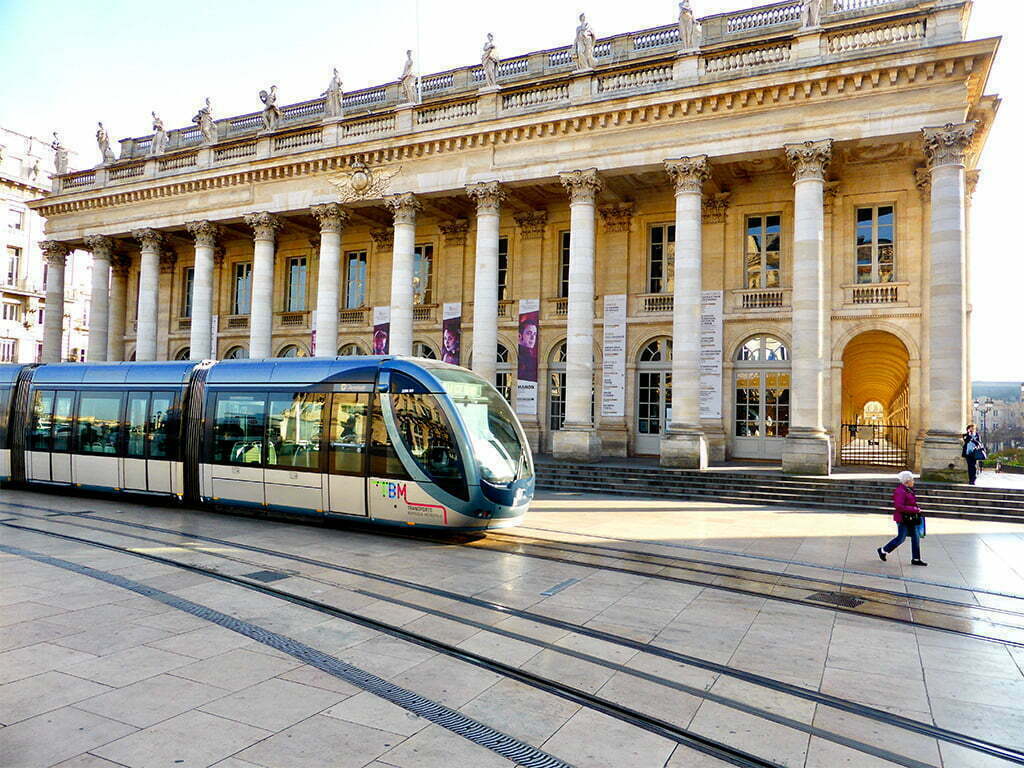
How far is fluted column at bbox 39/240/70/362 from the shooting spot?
32812 millimetres

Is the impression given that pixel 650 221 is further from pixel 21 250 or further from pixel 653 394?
pixel 21 250

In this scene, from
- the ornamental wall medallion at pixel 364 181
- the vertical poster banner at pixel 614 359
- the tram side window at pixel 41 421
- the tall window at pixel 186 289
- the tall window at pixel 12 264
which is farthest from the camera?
the tall window at pixel 12 264

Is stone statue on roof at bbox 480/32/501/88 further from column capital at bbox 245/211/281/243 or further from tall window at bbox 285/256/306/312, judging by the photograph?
tall window at bbox 285/256/306/312

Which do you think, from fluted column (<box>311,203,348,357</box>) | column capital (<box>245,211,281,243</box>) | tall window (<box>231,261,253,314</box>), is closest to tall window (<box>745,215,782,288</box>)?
fluted column (<box>311,203,348,357</box>)

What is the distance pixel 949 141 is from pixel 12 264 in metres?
55.3

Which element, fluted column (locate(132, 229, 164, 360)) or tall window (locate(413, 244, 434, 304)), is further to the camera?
fluted column (locate(132, 229, 164, 360))

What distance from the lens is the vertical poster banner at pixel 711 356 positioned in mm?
23094

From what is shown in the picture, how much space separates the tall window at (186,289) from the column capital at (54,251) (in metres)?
5.48

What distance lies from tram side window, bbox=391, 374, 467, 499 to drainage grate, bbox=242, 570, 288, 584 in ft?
9.23

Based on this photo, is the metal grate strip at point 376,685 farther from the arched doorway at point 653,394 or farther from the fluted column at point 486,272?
the arched doorway at point 653,394

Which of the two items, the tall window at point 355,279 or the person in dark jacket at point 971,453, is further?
the tall window at point 355,279

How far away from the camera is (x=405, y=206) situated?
82.5 ft

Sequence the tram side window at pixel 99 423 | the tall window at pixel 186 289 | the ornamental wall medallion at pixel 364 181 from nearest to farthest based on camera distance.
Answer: the tram side window at pixel 99 423 → the ornamental wall medallion at pixel 364 181 → the tall window at pixel 186 289

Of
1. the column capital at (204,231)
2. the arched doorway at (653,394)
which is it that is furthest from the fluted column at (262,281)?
the arched doorway at (653,394)
